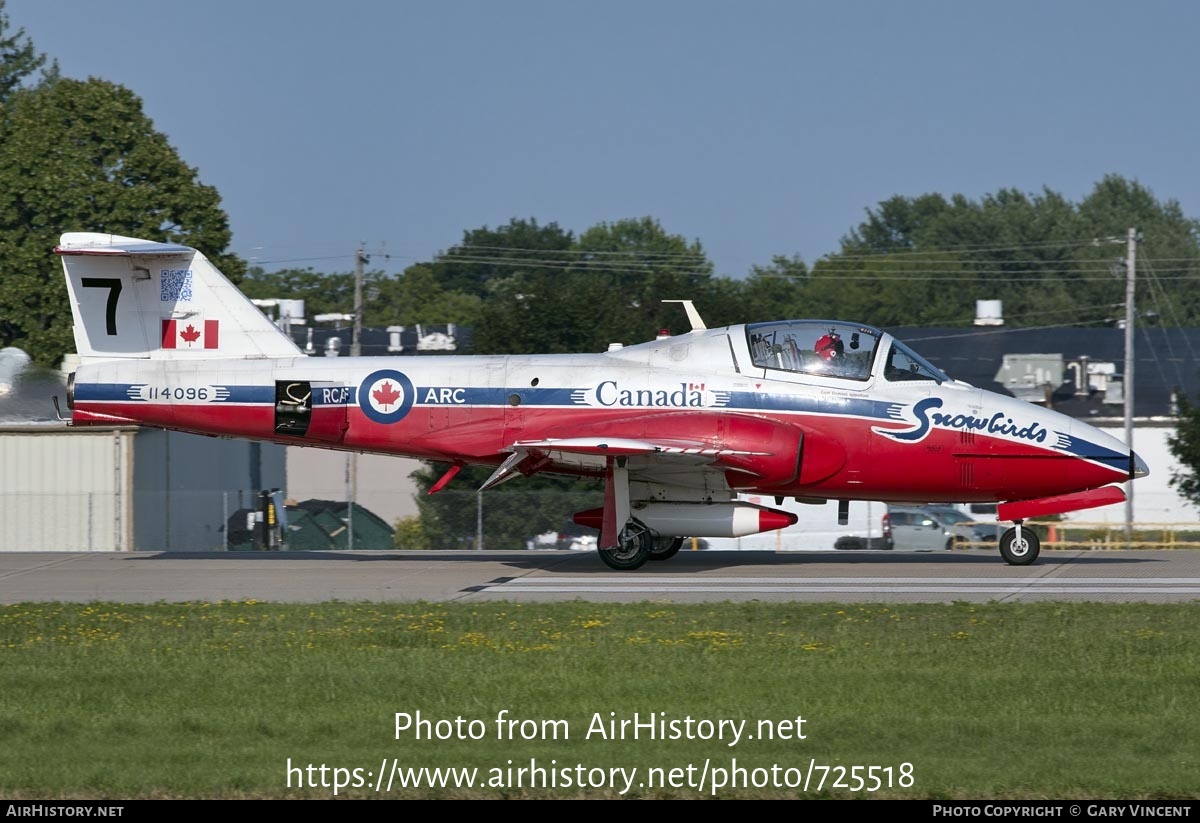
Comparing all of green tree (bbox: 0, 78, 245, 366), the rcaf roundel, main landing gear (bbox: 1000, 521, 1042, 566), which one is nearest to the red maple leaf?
the rcaf roundel

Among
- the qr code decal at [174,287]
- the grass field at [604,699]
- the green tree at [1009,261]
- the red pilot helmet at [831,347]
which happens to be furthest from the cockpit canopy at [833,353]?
the green tree at [1009,261]

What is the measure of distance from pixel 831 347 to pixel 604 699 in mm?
8464

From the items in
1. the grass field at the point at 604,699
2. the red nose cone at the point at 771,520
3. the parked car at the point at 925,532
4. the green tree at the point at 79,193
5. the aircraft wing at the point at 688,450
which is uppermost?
the green tree at the point at 79,193

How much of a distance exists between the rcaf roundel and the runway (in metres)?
2.01

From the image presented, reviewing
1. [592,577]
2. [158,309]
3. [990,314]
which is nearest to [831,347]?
[592,577]

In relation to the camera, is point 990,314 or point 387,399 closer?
point 387,399

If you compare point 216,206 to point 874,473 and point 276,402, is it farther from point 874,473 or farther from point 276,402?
point 874,473

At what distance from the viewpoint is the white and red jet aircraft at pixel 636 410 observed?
17266mm

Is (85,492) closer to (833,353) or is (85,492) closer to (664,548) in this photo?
(664,548)

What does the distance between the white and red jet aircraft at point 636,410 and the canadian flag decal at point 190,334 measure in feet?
0.09

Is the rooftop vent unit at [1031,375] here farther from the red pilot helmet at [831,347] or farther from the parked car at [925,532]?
the red pilot helmet at [831,347]

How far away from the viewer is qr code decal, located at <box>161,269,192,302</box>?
61.0ft

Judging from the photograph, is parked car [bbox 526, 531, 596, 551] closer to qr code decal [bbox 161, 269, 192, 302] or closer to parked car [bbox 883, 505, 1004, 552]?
parked car [bbox 883, 505, 1004, 552]

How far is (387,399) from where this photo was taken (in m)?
18.2
